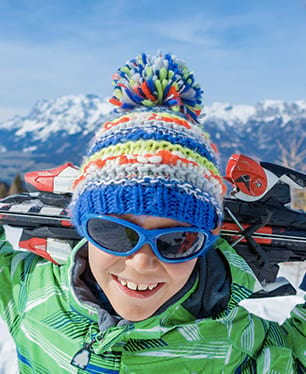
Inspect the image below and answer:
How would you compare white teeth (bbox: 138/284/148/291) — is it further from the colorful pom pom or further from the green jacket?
the colorful pom pom

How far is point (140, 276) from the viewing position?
4.86ft

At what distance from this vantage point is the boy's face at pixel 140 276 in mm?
1450

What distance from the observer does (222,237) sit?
2.06 meters

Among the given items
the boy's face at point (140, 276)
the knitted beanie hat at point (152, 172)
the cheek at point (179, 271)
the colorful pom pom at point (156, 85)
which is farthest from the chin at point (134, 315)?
the colorful pom pom at point (156, 85)

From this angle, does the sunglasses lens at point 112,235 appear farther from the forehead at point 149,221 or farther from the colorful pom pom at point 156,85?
the colorful pom pom at point 156,85

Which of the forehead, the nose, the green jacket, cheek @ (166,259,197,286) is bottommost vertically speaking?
the green jacket

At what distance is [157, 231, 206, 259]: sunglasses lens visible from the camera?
144 cm

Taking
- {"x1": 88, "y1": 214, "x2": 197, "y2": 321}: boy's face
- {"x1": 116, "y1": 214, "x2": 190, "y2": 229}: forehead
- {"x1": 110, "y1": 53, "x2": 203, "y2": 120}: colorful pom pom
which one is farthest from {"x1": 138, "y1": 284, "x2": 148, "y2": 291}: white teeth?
{"x1": 110, "y1": 53, "x2": 203, "y2": 120}: colorful pom pom

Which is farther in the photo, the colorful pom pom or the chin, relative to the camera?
the colorful pom pom

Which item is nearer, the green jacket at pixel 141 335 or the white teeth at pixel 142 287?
the white teeth at pixel 142 287

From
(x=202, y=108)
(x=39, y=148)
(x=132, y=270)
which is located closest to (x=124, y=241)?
(x=132, y=270)

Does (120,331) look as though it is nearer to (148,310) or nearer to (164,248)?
(148,310)

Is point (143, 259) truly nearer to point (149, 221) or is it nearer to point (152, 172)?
point (149, 221)

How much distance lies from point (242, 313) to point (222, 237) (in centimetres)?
38
